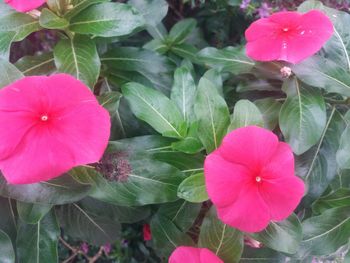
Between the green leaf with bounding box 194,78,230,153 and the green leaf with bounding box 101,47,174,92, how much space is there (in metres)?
0.25

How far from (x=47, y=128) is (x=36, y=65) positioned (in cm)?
36

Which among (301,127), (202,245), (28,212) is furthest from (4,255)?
(301,127)

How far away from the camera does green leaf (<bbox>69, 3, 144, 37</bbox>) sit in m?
1.00

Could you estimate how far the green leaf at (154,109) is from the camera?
39.8 inches

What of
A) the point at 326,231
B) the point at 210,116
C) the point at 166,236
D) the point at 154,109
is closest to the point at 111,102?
Result: the point at 154,109

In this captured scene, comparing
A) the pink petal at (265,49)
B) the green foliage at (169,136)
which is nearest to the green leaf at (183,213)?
the green foliage at (169,136)

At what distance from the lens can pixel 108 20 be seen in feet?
3.33

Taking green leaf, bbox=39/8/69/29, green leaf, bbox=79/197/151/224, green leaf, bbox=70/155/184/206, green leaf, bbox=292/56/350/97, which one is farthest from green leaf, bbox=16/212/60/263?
green leaf, bbox=292/56/350/97

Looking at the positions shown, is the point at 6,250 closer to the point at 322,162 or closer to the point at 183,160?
the point at 183,160

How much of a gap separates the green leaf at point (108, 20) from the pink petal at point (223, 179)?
359 mm

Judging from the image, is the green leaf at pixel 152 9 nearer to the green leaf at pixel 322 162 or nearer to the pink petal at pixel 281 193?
the green leaf at pixel 322 162

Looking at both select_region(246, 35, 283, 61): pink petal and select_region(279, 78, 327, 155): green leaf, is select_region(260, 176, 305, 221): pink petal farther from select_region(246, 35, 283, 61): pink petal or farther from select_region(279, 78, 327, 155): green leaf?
select_region(246, 35, 283, 61): pink petal

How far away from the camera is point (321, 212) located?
3.68 ft

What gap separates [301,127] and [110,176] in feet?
1.28
